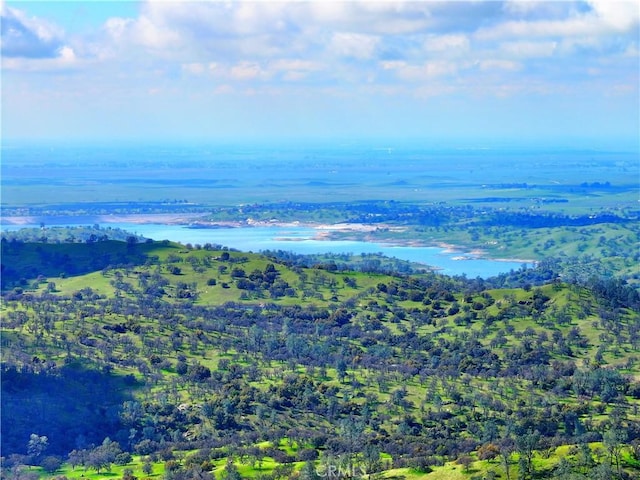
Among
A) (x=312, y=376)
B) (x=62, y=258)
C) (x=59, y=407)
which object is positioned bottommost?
(x=312, y=376)

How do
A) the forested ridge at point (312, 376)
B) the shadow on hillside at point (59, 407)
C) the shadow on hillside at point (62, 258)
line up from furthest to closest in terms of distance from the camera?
the shadow on hillside at point (62, 258)
the shadow on hillside at point (59, 407)
the forested ridge at point (312, 376)

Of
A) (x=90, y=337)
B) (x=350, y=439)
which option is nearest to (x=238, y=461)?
(x=350, y=439)

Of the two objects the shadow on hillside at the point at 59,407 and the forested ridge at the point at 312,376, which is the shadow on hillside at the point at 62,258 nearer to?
the forested ridge at the point at 312,376

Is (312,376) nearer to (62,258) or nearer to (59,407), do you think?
(59,407)

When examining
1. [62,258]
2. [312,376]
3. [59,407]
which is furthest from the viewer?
[62,258]

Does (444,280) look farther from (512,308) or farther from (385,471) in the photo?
(385,471)

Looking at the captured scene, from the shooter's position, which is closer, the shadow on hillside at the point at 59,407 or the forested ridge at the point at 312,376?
the forested ridge at the point at 312,376

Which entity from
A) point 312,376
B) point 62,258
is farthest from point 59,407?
point 62,258

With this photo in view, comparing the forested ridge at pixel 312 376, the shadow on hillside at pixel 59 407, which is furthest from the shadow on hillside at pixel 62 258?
the shadow on hillside at pixel 59 407

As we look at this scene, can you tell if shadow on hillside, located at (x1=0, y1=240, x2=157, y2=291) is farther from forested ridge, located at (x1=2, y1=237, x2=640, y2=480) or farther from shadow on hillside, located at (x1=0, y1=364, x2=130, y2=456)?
shadow on hillside, located at (x1=0, y1=364, x2=130, y2=456)
